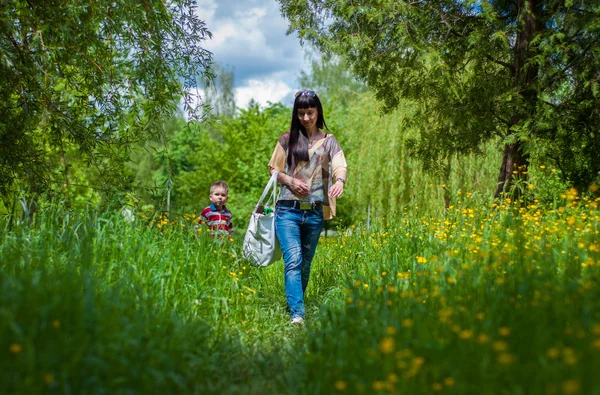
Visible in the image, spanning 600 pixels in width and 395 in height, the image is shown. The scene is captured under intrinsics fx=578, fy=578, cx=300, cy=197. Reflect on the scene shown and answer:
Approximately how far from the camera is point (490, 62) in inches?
381

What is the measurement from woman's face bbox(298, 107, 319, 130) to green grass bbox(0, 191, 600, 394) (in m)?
1.51

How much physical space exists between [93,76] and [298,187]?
3074mm

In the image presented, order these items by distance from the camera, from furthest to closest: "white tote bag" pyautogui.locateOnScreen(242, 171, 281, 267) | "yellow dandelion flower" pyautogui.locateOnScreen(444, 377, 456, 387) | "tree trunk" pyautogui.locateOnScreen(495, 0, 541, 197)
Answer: "tree trunk" pyautogui.locateOnScreen(495, 0, 541, 197), "white tote bag" pyautogui.locateOnScreen(242, 171, 281, 267), "yellow dandelion flower" pyautogui.locateOnScreen(444, 377, 456, 387)

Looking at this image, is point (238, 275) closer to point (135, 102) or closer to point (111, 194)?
point (111, 194)

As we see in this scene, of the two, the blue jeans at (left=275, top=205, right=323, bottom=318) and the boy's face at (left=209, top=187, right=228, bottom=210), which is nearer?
the blue jeans at (left=275, top=205, right=323, bottom=318)

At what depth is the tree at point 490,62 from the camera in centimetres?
794

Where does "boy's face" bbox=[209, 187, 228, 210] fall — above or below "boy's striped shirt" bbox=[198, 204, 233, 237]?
above

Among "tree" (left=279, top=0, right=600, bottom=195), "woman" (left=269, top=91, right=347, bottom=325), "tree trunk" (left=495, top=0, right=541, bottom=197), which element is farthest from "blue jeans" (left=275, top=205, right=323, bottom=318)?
"tree trunk" (left=495, top=0, right=541, bottom=197)

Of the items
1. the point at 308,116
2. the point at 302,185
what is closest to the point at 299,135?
the point at 308,116

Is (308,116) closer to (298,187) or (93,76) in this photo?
(298,187)

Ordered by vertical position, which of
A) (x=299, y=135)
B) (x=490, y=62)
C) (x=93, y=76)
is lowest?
(x=299, y=135)

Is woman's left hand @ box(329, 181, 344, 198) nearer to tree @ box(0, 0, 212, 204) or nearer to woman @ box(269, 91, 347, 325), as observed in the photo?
woman @ box(269, 91, 347, 325)

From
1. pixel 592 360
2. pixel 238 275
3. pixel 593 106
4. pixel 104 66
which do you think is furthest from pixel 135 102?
pixel 593 106

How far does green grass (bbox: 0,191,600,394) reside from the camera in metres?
2.58
